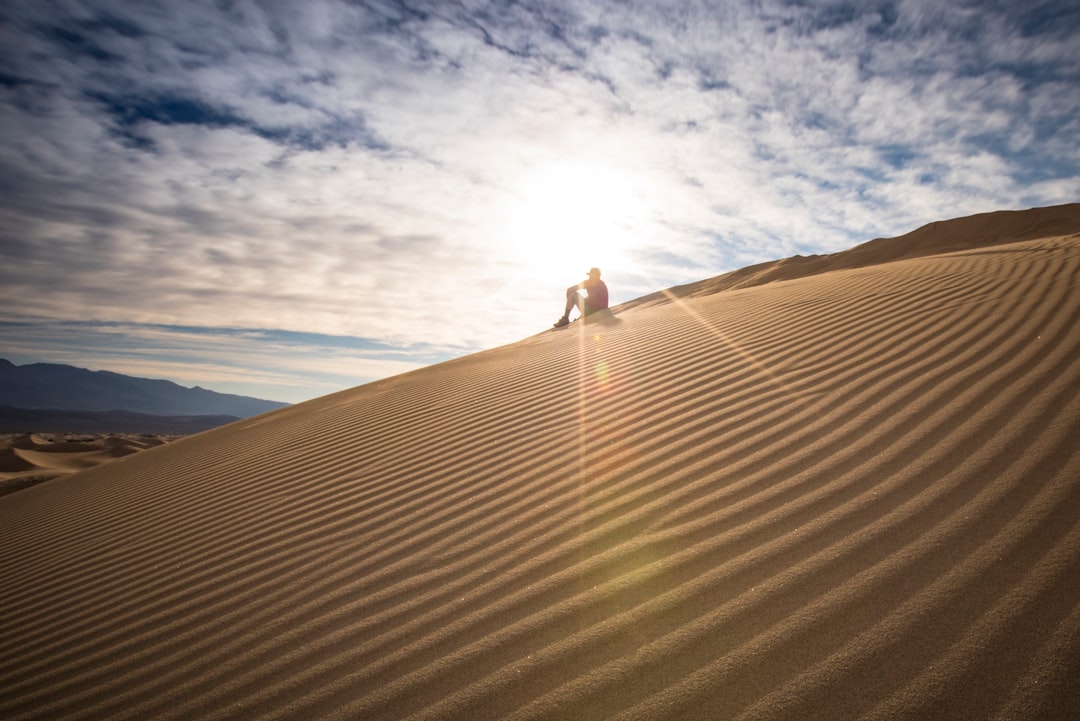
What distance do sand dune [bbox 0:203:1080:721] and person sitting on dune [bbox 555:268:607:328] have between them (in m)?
5.69

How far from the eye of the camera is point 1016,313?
4.47 metres

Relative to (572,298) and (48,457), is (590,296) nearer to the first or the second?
(572,298)

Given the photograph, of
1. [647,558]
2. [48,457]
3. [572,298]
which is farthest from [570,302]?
[48,457]

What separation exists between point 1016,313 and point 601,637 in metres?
4.74

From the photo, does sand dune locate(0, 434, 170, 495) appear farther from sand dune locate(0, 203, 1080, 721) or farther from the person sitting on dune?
the person sitting on dune

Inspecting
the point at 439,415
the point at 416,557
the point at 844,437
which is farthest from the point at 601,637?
the point at 439,415

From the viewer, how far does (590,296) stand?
10586mm

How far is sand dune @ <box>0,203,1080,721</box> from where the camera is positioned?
165cm

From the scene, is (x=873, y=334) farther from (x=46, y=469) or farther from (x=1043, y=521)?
(x=46, y=469)

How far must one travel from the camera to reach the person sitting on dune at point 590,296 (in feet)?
34.6

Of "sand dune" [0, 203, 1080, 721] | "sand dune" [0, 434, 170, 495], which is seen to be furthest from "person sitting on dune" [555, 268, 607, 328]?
"sand dune" [0, 434, 170, 495]

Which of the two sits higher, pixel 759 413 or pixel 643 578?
pixel 759 413

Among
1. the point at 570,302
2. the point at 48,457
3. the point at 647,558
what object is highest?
the point at 570,302

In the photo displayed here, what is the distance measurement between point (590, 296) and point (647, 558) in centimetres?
859
